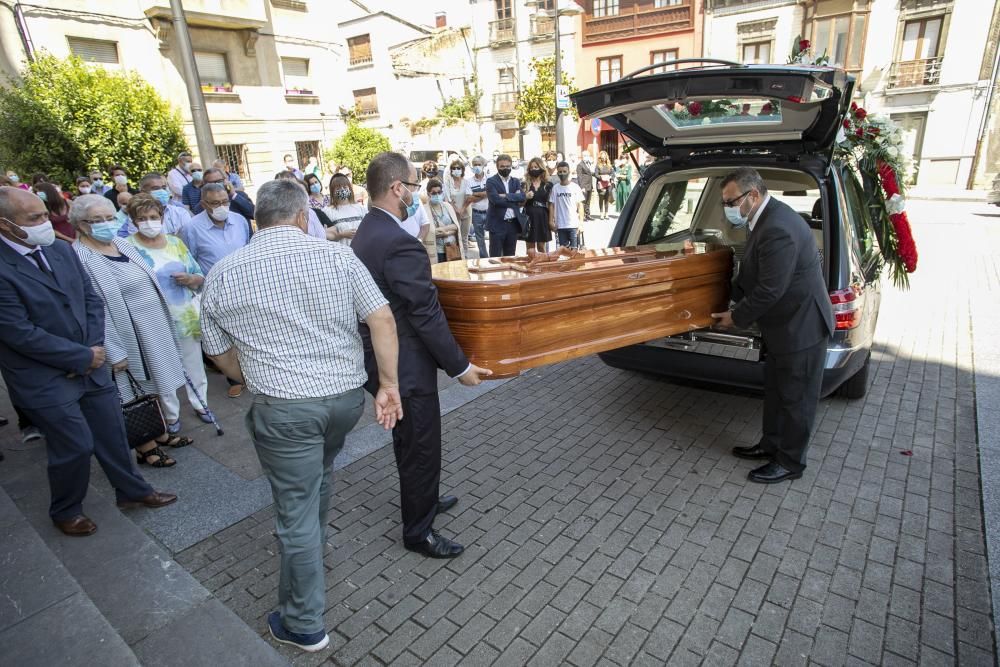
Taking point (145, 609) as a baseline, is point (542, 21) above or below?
above

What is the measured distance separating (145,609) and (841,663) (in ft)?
9.81

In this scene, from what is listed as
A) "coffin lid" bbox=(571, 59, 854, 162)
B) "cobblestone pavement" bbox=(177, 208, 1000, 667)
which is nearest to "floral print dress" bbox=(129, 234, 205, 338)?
"cobblestone pavement" bbox=(177, 208, 1000, 667)

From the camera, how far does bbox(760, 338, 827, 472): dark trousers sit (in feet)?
10.7

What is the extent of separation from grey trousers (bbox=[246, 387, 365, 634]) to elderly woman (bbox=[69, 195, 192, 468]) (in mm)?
1788

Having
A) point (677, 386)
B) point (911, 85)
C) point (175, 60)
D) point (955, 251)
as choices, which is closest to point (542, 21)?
point (911, 85)

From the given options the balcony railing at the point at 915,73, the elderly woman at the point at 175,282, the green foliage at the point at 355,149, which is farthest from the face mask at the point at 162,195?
the balcony railing at the point at 915,73

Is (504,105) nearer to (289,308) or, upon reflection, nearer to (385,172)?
(385,172)

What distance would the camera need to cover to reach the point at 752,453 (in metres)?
3.70

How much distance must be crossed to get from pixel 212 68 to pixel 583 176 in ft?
43.4

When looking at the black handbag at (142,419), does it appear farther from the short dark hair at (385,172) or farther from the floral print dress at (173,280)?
the short dark hair at (385,172)

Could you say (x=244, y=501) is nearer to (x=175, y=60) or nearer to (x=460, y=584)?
(x=460, y=584)

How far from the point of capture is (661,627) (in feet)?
7.95

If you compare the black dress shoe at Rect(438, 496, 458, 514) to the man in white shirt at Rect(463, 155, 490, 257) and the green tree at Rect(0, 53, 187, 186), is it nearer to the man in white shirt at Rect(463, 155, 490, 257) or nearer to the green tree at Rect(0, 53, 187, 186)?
the man in white shirt at Rect(463, 155, 490, 257)

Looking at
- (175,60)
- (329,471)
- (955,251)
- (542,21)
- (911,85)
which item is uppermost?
(542,21)
